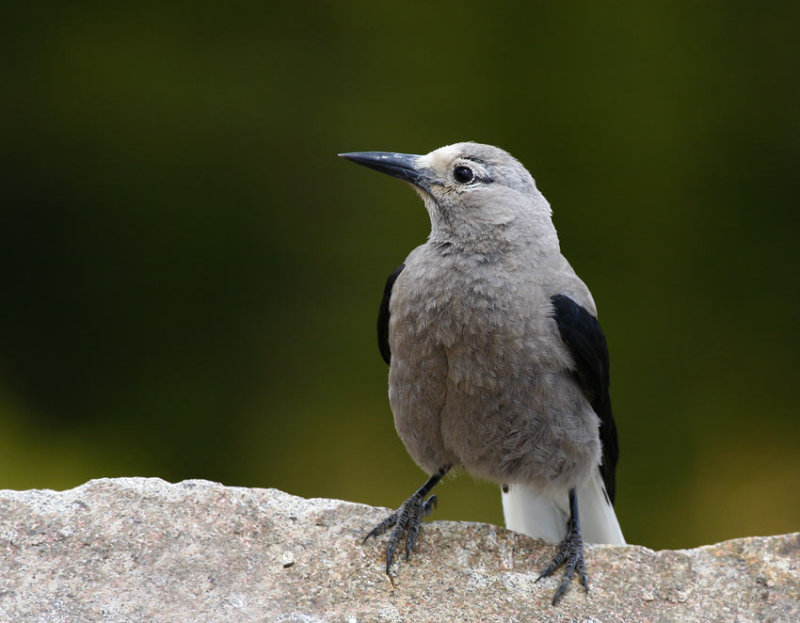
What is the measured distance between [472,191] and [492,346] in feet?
1.84

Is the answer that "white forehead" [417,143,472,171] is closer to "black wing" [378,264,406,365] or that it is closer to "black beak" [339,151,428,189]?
"black beak" [339,151,428,189]

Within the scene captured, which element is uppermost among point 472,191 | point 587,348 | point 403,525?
point 472,191

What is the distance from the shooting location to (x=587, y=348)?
3025mm

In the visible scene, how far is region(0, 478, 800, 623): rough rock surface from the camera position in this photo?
8.36 ft

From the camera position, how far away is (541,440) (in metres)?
2.96

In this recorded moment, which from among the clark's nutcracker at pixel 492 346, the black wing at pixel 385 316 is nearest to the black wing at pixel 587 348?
the clark's nutcracker at pixel 492 346

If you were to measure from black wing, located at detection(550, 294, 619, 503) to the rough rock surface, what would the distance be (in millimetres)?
465

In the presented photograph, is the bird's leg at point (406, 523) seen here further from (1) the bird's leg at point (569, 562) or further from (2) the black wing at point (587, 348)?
(2) the black wing at point (587, 348)

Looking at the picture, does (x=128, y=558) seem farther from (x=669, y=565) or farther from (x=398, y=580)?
(x=669, y=565)

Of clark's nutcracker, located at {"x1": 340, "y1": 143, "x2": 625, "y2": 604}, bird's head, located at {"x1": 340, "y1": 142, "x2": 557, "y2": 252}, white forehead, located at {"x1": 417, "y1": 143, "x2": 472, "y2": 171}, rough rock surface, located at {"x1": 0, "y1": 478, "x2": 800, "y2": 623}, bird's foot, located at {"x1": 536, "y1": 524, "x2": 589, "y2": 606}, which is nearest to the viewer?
rough rock surface, located at {"x1": 0, "y1": 478, "x2": 800, "y2": 623}

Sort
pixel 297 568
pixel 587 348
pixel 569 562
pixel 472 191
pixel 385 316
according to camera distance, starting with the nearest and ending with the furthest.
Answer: pixel 297 568
pixel 569 562
pixel 587 348
pixel 472 191
pixel 385 316

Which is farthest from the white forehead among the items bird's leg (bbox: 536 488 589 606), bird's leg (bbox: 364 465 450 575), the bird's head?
bird's leg (bbox: 536 488 589 606)

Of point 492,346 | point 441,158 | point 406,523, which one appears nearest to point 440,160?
point 441,158

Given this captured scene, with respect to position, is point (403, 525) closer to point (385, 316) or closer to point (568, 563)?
point (568, 563)
